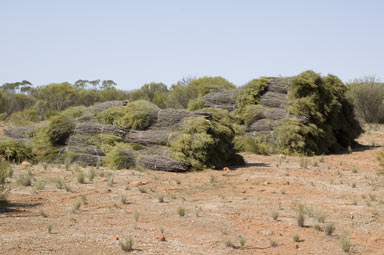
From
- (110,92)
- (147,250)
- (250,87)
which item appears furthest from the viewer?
(110,92)

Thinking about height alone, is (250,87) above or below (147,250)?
above

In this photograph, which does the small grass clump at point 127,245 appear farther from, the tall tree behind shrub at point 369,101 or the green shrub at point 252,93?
the tall tree behind shrub at point 369,101

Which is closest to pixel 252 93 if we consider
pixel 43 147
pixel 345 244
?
pixel 43 147

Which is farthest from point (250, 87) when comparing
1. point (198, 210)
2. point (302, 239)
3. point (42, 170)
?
point (302, 239)

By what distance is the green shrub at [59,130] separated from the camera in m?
14.8

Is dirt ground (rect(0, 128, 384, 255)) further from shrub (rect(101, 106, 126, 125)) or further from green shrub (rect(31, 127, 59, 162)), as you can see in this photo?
shrub (rect(101, 106, 126, 125))

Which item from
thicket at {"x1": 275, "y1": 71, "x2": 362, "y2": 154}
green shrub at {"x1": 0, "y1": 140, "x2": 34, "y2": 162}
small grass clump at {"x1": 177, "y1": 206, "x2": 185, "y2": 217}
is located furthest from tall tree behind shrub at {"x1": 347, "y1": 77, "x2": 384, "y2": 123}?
small grass clump at {"x1": 177, "y1": 206, "x2": 185, "y2": 217}

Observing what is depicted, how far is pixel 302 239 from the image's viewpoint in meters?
7.18

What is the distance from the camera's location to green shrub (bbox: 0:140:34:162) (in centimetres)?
1421

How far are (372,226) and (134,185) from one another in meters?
5.42

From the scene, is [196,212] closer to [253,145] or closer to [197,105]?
[253,145]

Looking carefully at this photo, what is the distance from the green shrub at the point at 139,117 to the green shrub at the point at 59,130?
5.36ft

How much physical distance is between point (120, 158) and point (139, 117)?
1896mm

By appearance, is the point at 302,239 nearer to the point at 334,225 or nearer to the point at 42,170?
the point at 334,225
